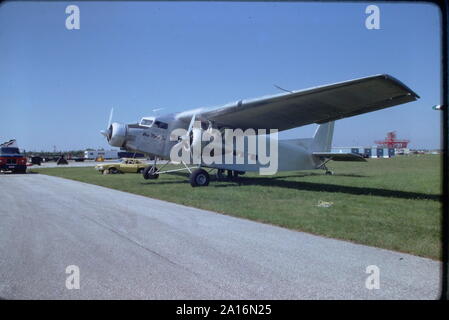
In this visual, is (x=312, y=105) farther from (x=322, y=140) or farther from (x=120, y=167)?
(x=120, y=167)

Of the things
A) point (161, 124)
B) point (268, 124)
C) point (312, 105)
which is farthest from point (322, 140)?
point (161, 124)

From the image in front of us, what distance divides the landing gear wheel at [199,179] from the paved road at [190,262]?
6.77m

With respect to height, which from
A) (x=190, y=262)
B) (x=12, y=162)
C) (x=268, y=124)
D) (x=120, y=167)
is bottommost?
(x=190, y=262)

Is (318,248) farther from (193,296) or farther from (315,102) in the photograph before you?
(315,102)

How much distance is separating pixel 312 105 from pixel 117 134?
26.9 ft

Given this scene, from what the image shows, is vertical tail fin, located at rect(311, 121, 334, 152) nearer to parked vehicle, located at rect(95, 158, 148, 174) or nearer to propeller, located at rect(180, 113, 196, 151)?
propeller, located at rect(180, 113, 196, 151)

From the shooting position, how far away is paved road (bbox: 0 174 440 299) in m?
3.15

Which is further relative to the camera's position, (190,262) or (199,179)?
(199,179)

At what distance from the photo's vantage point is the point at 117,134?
14727mm

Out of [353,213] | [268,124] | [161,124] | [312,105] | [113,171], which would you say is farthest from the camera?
[113,171]
